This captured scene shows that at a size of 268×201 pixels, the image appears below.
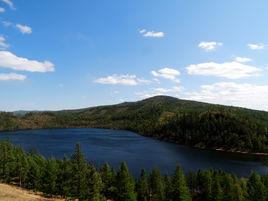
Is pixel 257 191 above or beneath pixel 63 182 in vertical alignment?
beneath

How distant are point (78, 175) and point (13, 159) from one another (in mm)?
55883

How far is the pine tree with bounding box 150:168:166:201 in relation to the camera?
3819 inches

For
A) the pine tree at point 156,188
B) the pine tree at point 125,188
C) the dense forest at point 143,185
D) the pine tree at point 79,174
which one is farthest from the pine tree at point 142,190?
the pine tree at point 79,174

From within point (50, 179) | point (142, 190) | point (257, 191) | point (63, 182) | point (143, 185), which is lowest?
point (142, 190)

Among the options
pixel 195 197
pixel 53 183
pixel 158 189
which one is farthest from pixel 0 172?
pixel 195 197

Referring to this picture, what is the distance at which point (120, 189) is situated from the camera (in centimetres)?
9650

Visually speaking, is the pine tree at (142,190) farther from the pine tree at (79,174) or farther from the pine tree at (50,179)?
the pine tree at (79,174)

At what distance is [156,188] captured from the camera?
3939 inches

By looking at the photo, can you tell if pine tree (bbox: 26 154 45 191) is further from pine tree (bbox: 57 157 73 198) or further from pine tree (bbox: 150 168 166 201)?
pine tree (bbox: 150 168 166 201)

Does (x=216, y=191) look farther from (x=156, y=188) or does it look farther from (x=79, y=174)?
(x=79, y=174)

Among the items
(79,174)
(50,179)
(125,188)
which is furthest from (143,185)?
(79,174)

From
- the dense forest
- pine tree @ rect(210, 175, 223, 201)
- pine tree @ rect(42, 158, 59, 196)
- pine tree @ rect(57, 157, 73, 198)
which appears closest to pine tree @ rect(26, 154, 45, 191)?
the dense forest

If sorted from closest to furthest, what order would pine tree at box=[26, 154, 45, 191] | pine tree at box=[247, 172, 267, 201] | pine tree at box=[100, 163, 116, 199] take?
pine tree at box=[247, 172, 267, 201]
pine tree at box=[100, 163, 116, 199]
pine tree at box=[26, 154, 45, 191]

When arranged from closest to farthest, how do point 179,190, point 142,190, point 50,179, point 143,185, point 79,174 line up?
point 79,174
point 179,190
point 142,190
point 143,185
point 50,179
